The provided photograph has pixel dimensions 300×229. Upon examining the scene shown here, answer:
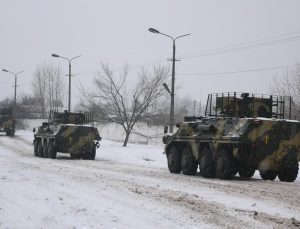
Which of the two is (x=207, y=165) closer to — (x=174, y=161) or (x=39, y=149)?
(x=174, y=161)

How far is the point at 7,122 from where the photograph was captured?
182 feet

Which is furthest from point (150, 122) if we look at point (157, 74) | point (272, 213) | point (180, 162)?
point (272, 213)

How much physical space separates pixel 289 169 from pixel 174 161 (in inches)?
159

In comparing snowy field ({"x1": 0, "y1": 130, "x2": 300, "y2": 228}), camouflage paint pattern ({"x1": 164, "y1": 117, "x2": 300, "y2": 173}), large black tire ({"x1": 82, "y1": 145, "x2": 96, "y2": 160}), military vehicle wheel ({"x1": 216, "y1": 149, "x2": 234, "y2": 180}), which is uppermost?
camouflage paint pattern ({"x1": 164, "y1": 117, "x2": 300, "y2": 173})

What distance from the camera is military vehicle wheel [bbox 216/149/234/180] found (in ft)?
52.9

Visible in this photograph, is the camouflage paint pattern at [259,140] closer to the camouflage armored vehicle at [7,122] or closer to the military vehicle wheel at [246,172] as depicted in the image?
the military vehicle wheel at [246,172]

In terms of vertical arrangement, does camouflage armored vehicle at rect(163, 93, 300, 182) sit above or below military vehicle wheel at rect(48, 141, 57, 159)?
above

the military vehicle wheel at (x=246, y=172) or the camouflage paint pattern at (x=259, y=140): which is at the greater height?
the camouflage paint pattern at (x=259, y=140)

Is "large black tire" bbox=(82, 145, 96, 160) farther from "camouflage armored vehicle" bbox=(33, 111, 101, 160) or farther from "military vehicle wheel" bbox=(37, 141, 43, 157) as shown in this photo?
"military vehicle wheel" bbox=(37, 141, 43, 157)

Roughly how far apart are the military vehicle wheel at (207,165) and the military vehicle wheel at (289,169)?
194 cm

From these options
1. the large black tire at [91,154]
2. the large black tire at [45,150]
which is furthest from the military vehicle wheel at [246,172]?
the large black tire at [45,150]

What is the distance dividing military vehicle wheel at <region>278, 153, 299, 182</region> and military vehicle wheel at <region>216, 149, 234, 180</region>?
4.66 feet

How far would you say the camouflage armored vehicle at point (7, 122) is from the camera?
55.2m

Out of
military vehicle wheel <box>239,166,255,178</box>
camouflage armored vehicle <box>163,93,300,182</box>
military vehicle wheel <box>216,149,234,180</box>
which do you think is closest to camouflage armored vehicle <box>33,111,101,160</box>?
camouflage armored vehicle <box>163,93,300,182</box>
